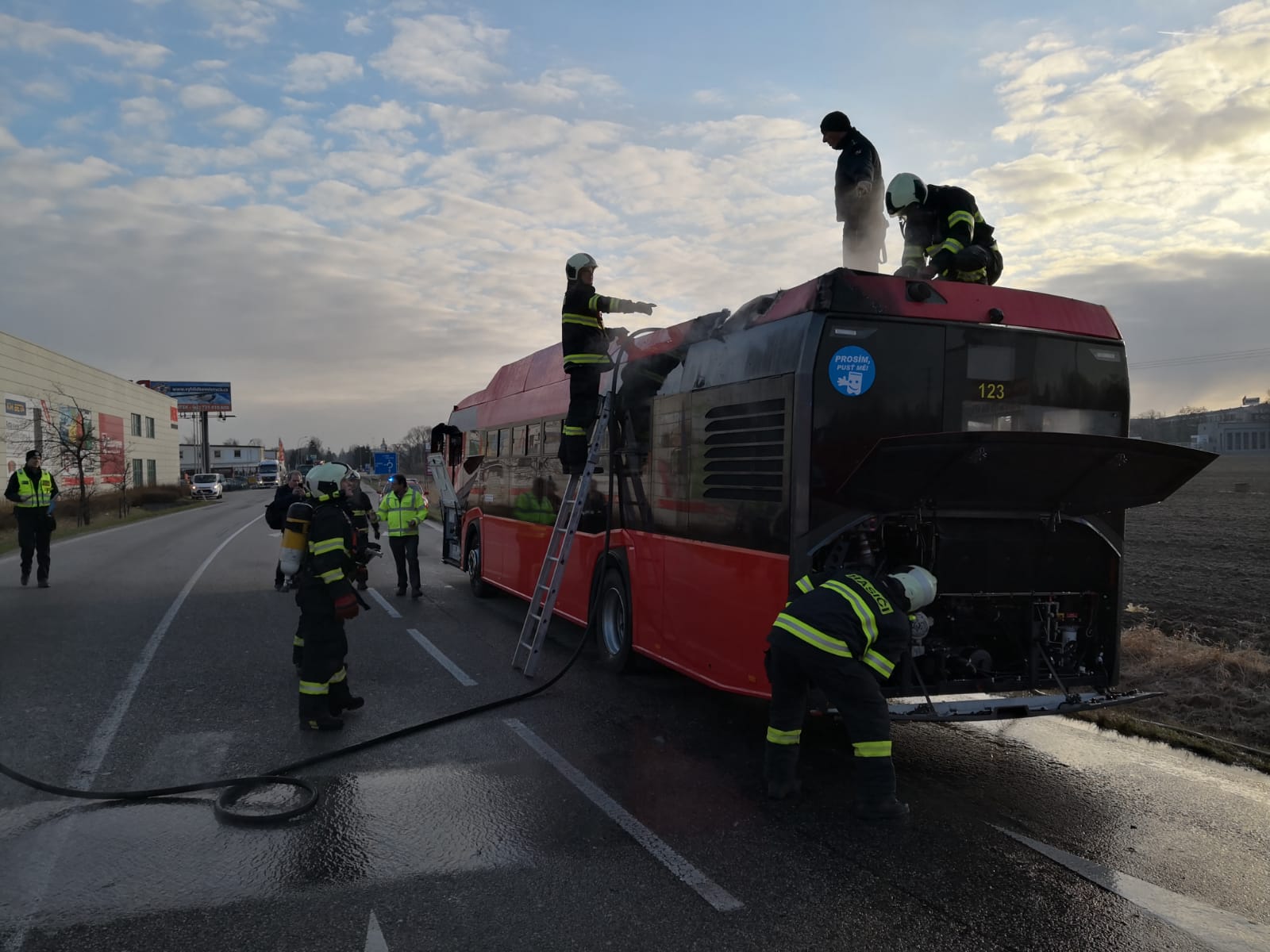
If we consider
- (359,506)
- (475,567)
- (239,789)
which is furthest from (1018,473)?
(475,567)

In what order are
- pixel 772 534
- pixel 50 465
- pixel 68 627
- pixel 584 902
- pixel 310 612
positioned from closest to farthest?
pixel 584 902 < pixel 772 534 < pixel 310 612 < pixel 68 627 < pixel 50 465

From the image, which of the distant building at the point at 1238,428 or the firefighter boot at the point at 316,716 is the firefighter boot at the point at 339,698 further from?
the distant building at the point at 1238,428

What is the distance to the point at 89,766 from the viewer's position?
17.3 feet

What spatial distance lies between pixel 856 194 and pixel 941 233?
0.83 m

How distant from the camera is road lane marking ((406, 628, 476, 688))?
7551mm

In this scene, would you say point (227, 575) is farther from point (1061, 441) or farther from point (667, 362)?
point (1061, 441)

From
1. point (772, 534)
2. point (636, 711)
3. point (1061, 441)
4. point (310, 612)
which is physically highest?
point (1061, 441)

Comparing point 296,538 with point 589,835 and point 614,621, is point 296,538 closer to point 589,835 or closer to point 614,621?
point 614,621

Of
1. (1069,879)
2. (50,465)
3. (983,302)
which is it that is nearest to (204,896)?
(1069,879)

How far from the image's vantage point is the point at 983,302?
5.64 metres

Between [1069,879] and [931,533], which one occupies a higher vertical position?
[931,533]

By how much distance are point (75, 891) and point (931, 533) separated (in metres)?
4.91

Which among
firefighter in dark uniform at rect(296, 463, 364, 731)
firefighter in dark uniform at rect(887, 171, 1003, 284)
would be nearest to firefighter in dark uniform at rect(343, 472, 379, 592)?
firefighter in dark uniform at rect(296, 463, 364, 731)

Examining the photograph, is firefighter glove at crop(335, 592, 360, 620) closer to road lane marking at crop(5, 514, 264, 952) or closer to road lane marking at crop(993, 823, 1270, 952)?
road lane marking at crop(5, 514, 264, 952)
